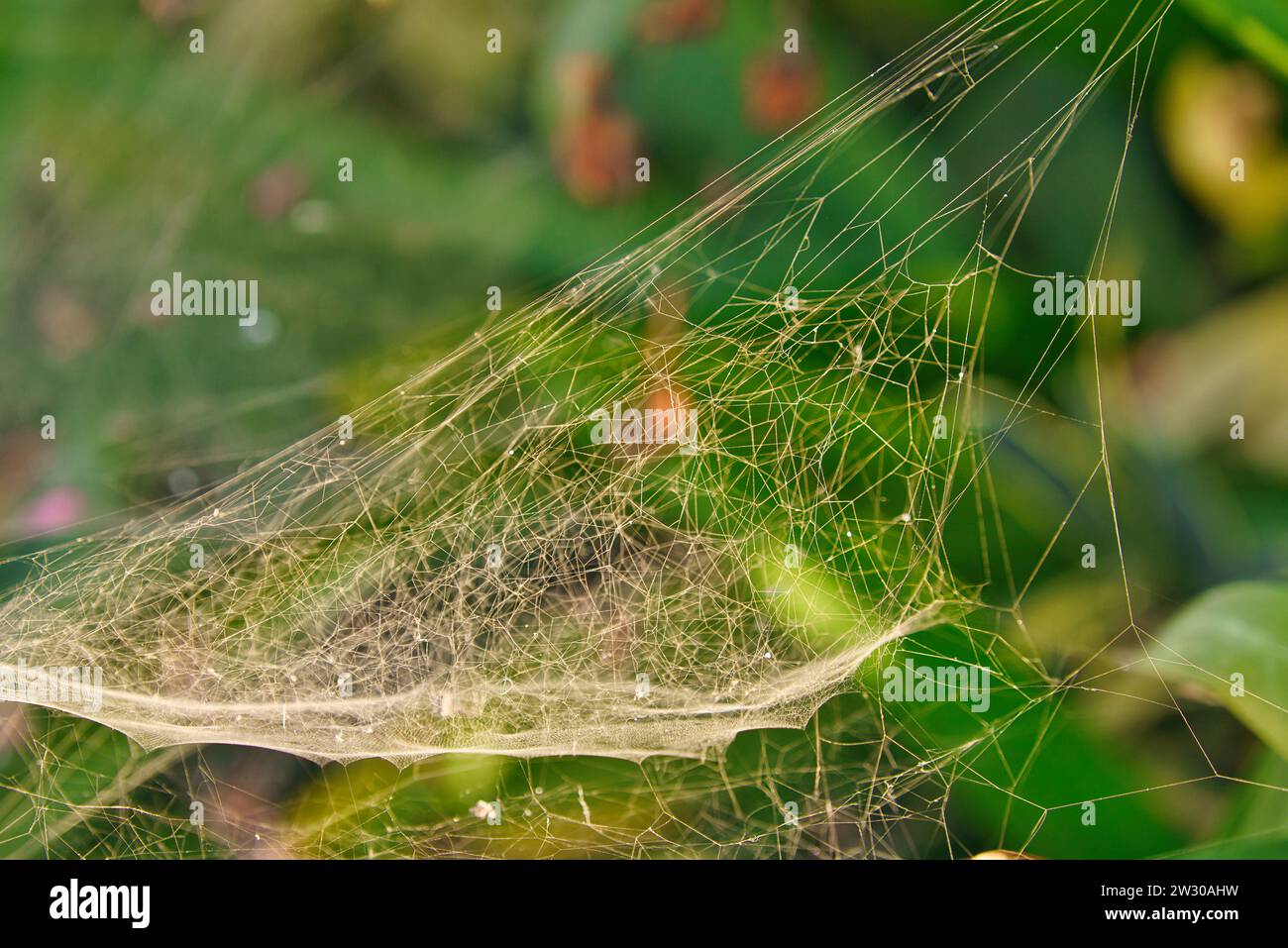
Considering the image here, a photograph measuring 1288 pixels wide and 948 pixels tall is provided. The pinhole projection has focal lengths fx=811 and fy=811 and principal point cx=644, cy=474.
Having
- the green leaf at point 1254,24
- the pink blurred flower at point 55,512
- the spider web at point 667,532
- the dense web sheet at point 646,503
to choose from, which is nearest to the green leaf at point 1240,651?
the spider web at point 667,532

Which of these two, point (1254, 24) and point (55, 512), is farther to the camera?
point (55, 512)

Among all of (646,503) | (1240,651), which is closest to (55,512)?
(646,503)

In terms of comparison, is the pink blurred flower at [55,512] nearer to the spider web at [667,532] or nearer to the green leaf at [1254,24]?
the spider web at [667,532]

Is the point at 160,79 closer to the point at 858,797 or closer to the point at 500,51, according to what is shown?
the point at 500,51

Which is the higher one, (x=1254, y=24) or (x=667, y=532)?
(x=1254, y=24)

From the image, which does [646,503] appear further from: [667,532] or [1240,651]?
[1240,651]

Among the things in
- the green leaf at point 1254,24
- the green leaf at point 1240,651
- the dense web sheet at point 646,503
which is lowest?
the green leaf at point 1240,651
